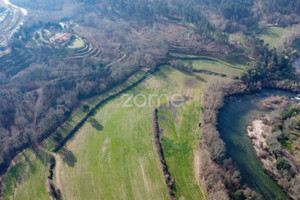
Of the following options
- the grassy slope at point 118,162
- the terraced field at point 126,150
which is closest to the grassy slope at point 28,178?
the terraced field at point 126,150

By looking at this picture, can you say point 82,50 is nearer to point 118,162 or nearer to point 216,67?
point 216,67

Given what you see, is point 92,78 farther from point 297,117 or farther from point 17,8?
point 17,8

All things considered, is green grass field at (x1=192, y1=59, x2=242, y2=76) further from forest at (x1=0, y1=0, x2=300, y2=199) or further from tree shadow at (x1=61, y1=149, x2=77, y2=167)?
tree shadow at (x1=61, y1=149, x2=77, y2=167)

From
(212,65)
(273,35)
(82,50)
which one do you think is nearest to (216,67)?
(212,65)

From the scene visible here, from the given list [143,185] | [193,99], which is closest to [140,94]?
[193,99]

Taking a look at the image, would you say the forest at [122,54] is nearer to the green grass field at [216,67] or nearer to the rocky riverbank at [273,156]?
the green grass field at [216,67]

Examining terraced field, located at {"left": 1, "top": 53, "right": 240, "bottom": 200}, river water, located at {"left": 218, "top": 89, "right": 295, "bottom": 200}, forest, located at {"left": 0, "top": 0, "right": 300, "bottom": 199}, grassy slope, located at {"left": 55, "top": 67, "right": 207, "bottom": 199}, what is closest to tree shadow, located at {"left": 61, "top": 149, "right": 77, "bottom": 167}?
terraced field, located at {"left": 1, "top": 53, "right": 240, "bottom": 200}
